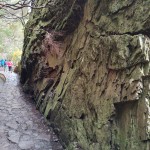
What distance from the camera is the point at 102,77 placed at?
5.96 meters

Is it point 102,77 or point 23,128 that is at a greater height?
point 102,77

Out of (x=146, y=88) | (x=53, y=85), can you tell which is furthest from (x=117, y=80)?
(x=53, y=85)

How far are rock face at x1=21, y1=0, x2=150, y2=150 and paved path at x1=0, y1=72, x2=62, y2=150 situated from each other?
0.40 m

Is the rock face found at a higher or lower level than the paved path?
higher

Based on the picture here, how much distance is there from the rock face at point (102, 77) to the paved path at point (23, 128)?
40 centimetres

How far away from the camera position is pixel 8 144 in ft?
24.0

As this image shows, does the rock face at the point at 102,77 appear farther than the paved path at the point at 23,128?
No

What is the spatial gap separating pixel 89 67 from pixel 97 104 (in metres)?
1.16

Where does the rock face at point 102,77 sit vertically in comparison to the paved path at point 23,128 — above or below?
above

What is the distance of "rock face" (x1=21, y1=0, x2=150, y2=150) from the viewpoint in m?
4.72

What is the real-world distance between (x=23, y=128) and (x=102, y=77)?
3.88 metres

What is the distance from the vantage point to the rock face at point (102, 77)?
4.72 metres

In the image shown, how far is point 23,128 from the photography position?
28.1 ft

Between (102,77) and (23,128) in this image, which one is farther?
(23,128)
